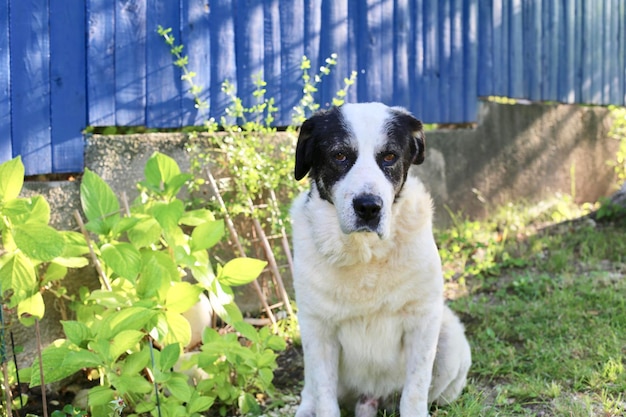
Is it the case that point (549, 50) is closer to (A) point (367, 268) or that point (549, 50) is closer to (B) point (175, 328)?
(A) point (367, 268)

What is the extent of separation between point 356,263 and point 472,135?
378 centimetres

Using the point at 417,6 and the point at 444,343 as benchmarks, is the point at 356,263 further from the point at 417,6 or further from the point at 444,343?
the point at 417,6

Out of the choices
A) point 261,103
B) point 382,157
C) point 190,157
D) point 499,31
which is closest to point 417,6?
point 499,31

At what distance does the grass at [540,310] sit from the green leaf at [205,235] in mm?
1323

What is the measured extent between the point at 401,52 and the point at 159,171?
2865 millimetres

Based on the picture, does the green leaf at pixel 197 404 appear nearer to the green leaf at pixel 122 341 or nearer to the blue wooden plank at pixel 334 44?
the green leaf at pixel 122 341

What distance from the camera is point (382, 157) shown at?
3.00 m

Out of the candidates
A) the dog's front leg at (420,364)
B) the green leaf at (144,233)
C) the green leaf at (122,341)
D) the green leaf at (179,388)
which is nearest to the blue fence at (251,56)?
the green leaf at (144,233)

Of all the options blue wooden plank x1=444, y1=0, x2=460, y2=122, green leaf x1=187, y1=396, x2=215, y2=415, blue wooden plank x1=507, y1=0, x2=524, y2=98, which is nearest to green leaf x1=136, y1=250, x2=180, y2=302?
green leaf x1=187, y1=396, x2=215, y2=415

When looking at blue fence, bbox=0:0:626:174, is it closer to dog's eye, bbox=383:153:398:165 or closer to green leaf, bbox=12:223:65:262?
green leaf, bbox=12:223:65:262

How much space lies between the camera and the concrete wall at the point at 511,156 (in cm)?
622

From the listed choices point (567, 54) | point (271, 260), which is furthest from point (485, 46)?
point (271, 260)

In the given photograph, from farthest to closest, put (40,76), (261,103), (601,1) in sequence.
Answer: (601,1) < (261,103) < (40,76)

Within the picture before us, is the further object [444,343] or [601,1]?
[601,1]
